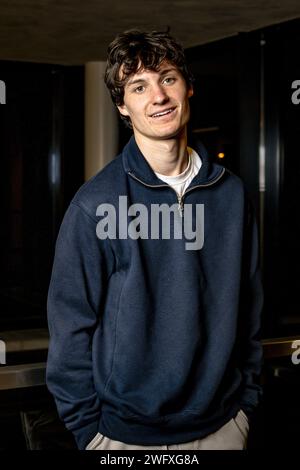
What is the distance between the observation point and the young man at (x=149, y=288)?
1459 millimetres

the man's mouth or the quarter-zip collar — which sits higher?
the man's mouth

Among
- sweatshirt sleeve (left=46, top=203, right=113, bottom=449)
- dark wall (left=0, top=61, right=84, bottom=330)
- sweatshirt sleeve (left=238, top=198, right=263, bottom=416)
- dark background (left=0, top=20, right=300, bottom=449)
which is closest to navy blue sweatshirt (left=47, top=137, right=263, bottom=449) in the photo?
→ sweatshirt sleeve (left=46, top=203, right=113, bottom=449)

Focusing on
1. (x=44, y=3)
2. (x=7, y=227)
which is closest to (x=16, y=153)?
(x=7, y=227)

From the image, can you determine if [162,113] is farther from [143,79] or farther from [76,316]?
[76,316]

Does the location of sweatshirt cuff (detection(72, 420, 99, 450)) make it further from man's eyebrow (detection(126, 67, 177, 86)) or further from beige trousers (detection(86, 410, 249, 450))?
man's eyebrow (detection(126, 67, 177, 86))

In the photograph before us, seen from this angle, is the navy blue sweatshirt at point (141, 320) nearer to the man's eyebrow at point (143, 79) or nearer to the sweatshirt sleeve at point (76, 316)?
the sweatshirt sleeve at point (76, 316)

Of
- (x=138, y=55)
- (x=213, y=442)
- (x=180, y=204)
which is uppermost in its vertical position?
(x=138, y=55)

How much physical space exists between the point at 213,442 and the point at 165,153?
64 cm

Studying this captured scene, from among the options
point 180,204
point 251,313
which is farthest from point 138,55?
point 251,313

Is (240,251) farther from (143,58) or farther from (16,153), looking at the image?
(16,153)

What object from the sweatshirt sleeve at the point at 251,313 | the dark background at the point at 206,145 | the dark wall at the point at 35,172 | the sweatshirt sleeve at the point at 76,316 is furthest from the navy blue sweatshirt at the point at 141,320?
the dark wall at the point at 35,172

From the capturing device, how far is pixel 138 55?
5.03 ft

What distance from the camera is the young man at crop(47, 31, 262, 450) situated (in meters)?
1.46
